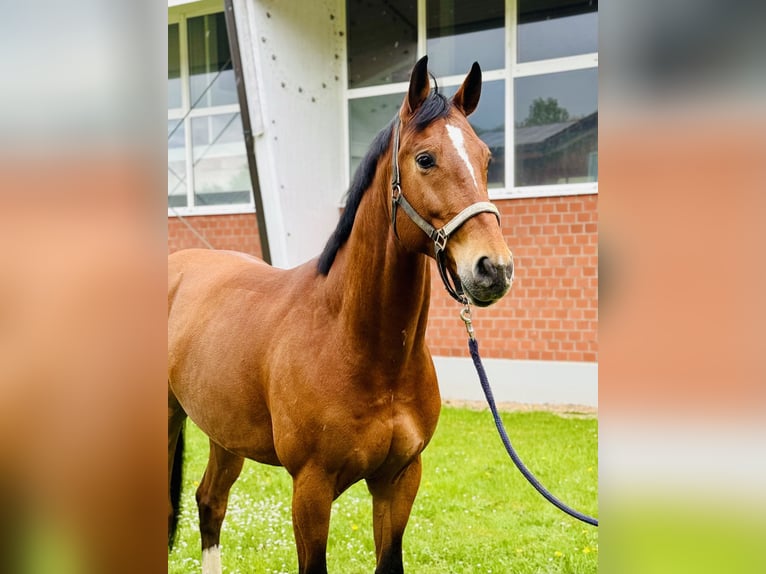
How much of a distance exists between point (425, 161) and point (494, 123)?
214 inches

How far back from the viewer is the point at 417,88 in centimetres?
197

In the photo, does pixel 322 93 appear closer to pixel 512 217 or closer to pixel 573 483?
pixel 512 217

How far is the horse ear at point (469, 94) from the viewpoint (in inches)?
80.0

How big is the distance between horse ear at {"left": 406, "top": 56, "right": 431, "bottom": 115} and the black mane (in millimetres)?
26

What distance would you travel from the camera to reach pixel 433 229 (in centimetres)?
183

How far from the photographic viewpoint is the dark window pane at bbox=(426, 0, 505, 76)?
6914 mm

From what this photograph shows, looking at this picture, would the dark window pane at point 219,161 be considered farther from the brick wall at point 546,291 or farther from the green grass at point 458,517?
the green grass at point 458,517

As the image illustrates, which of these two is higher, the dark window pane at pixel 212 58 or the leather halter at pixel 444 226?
the dark window pane at pixel 212 58

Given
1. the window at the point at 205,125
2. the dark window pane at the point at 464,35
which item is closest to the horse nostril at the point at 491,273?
the dark window pane at the point at 464,35

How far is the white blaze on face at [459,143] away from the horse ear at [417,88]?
182 millimetres

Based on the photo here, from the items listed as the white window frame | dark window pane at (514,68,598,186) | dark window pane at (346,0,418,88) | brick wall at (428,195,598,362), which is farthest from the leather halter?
dark window pane at (346,0,418,88)
